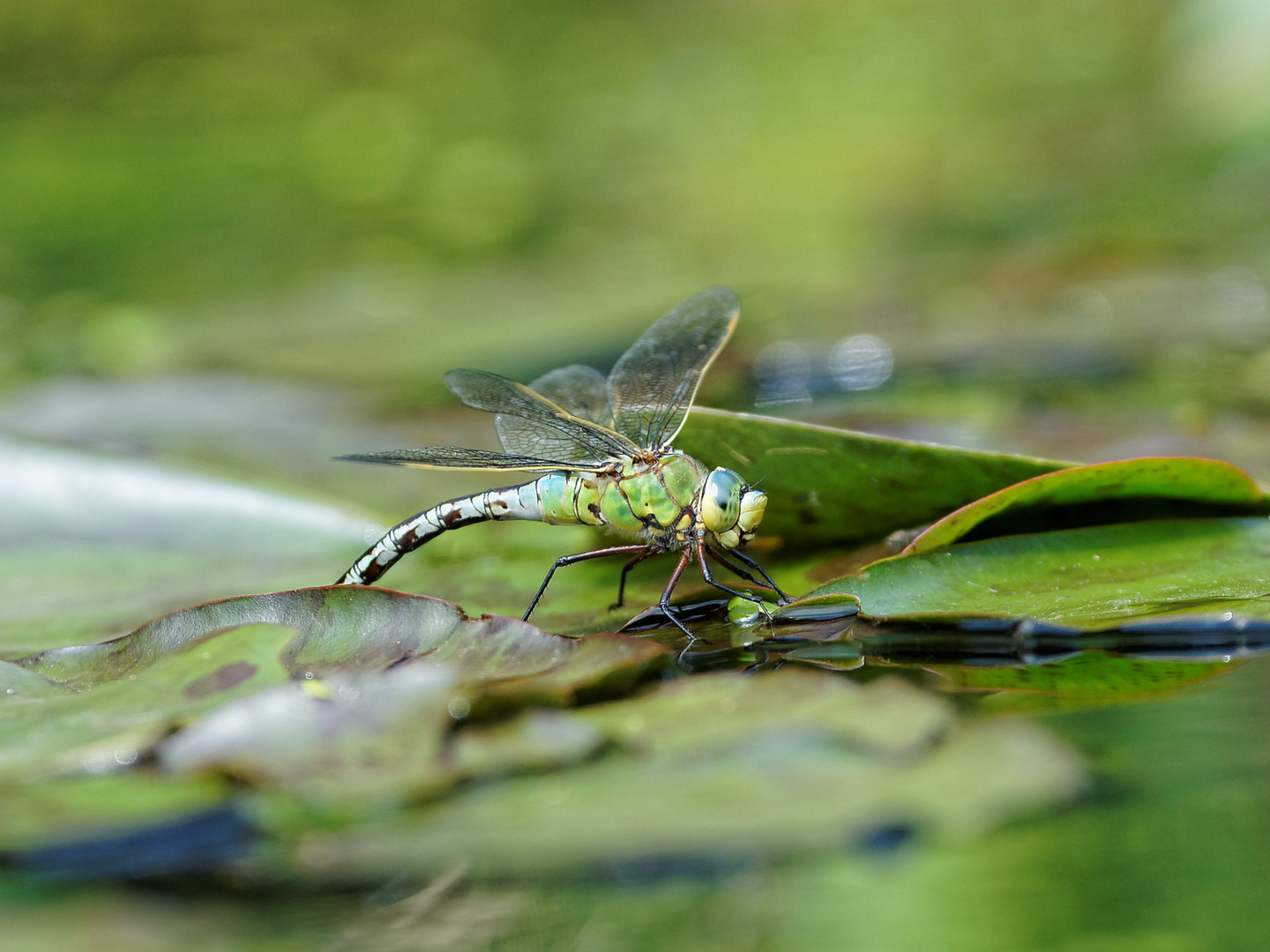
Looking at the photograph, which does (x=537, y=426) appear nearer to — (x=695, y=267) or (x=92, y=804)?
(x=92, y=804)

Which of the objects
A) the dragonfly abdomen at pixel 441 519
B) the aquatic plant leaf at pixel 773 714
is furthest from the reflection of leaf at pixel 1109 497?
the dragonfly abdomen at pixel 441 519

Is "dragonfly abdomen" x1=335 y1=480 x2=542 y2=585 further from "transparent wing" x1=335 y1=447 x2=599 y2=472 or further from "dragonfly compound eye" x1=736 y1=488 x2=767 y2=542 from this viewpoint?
"dragonfly compound eye" x1=736 y1=488 x2=767 y2=542

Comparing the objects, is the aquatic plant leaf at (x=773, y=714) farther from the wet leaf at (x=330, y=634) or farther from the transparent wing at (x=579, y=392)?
the transparent wing at (x=579, y=392)

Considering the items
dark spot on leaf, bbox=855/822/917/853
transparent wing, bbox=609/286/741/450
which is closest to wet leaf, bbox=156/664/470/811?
dark spot on leaf, bbox=855/822/917/853

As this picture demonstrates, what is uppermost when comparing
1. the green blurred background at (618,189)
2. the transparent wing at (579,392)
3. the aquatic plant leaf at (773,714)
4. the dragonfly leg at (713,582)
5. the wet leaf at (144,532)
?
the green blurred background at (618,189)

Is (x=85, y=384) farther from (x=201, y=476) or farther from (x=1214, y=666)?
(x=1214, y=666)

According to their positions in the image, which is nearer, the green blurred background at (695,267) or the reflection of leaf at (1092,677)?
the green blurred background at (695,267)

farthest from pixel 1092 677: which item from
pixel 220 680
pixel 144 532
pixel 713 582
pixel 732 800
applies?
pixel 144 532
